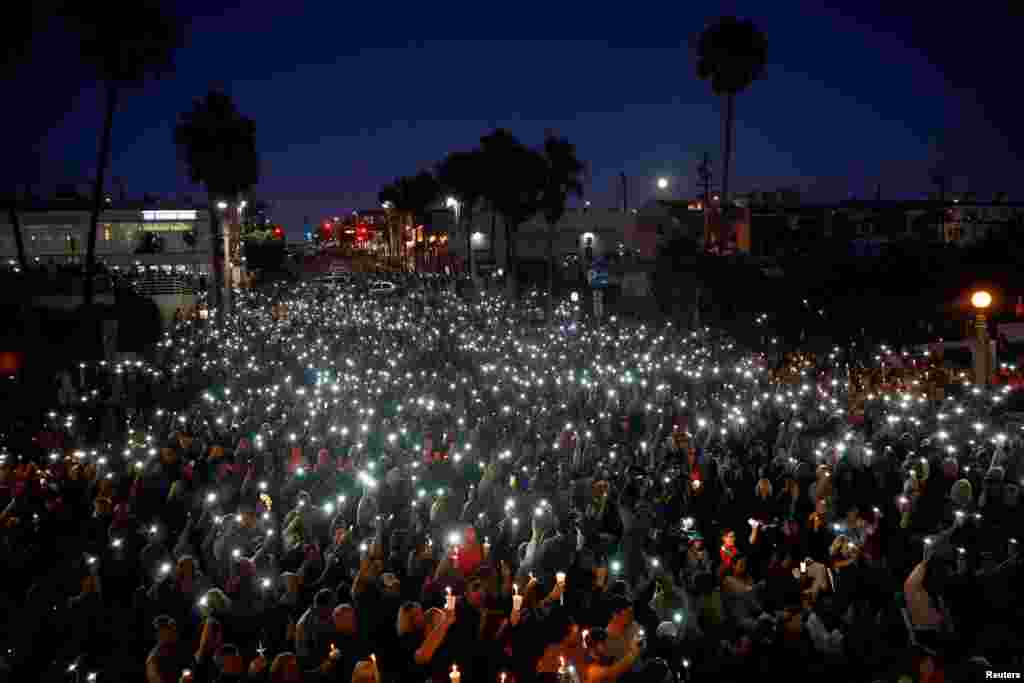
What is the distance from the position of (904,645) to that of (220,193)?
32.4 metres

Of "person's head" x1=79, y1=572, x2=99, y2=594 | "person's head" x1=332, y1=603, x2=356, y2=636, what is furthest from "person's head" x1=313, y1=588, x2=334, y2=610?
"person's head" x1=79, y1=572, x2=99, y2=594

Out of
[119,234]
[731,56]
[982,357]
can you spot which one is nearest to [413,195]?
[119,234]

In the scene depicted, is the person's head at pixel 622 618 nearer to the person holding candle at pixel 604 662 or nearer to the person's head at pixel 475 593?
the person holding candle at pixel 604 662

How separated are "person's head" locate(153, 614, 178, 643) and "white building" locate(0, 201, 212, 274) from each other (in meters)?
39.7

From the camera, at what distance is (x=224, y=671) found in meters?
5.52

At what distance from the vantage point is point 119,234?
44594 millimetres

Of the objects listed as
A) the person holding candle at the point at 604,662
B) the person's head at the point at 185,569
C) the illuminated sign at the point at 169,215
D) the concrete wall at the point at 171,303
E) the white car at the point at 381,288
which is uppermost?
the illuminated sign at the point at 169,215

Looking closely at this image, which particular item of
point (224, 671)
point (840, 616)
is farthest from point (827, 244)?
point (224, 671)

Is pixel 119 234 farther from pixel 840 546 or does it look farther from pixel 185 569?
pixel 840 546

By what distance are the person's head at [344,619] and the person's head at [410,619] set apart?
0.36 metres

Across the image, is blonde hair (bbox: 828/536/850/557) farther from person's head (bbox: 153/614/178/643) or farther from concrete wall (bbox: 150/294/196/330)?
concrete wall (bbox: 150/294/196/330)

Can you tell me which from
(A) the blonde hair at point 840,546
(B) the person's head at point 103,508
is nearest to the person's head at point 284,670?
(B) the person's head at point 103,508

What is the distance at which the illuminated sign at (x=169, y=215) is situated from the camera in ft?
147

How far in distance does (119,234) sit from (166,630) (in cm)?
4407
